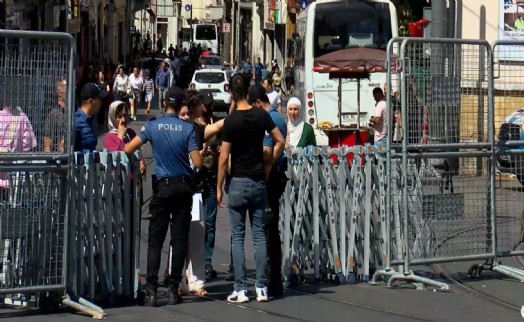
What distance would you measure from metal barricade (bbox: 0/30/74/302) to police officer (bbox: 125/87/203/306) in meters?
0.75

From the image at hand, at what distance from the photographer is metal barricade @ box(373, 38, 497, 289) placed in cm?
1120

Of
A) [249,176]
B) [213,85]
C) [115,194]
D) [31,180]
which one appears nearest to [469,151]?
[249,176]

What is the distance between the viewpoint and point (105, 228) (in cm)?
1016

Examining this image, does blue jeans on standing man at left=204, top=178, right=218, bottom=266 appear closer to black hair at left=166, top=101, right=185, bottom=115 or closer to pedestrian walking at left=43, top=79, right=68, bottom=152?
black hair at left=166, top=101, right=185, bottom=115

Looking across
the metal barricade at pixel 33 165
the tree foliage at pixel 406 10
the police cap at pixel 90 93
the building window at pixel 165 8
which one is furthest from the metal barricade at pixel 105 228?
the building window at pixel 165 8

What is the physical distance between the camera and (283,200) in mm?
11227

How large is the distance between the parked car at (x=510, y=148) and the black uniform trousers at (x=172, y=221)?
11.4 ft

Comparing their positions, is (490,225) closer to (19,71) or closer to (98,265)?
(98,265)

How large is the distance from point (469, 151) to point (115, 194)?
145 inches

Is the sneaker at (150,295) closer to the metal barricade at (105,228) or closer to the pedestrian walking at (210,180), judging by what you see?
the metal barricade at (105,228)

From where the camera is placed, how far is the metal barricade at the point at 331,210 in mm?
11211

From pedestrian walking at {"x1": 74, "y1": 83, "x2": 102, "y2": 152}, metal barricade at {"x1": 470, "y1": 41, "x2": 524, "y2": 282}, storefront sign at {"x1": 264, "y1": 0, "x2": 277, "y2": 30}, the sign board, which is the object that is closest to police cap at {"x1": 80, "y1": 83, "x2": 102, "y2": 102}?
pedestrian walking at {"x1": 74, "y1": 83, "x2": 102, "y2": 152}

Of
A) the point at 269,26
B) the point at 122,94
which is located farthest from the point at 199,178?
the point at 269,26

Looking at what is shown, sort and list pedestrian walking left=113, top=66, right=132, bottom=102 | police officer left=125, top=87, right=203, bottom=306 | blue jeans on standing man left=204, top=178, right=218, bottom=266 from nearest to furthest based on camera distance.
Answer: police officer left=125, top=87, right=203, bottom=306 < blue jeans on standing man left=204, top=178, right=218, bottom=266 < pedestrian walking left=113, top=66, right=132, bottom=102
